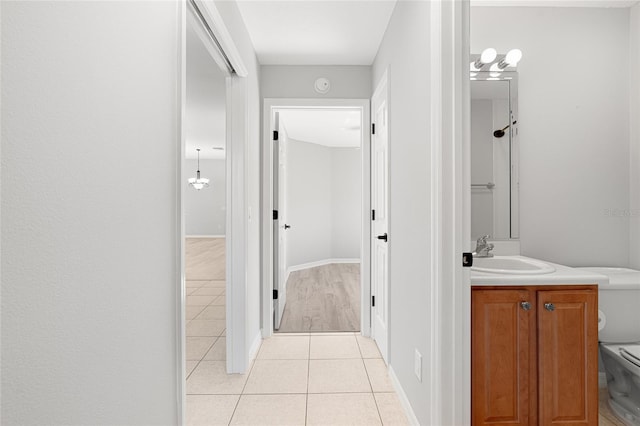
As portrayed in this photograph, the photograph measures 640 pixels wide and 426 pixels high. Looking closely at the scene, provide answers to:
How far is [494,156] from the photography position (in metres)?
2.43

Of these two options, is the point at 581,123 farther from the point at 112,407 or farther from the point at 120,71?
the point at 112,407

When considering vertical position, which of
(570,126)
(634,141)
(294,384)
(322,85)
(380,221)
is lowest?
(294,384)

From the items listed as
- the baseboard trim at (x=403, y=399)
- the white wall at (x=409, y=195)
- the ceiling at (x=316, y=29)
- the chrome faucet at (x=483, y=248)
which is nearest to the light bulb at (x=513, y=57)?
the white wall at (x=409, y=195)

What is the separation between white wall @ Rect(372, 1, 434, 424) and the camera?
1718 mm

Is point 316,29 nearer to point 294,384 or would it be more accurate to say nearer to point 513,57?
point 513,57

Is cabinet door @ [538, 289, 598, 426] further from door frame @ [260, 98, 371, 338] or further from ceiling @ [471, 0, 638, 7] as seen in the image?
ceiling @ [471, 0, 638, 7]

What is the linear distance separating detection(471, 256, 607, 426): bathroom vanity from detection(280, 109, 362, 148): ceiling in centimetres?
319

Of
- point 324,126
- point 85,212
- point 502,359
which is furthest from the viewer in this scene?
point 324,126

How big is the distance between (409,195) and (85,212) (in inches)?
63.8

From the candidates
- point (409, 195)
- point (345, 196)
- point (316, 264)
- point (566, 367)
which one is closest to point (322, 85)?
point (409, 195)

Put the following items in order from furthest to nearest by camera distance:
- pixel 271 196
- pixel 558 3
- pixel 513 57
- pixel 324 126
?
1. pixel 324 126
2. pixel 271 196
3. pixel 558 3
4. pixel 513 57

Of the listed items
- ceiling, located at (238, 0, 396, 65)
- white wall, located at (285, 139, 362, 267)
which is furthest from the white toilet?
white wall, located at (285, 139, 362, 267)

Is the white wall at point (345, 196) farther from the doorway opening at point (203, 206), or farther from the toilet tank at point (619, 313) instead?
the toilet tank at point (619, 313)

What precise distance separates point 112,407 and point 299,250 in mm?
5914
